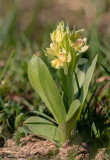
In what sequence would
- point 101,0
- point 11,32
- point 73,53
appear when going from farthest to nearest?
point 101,0 → point 11,32 → point 73,53

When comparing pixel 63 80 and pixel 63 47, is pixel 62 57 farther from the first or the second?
pixel 63 80

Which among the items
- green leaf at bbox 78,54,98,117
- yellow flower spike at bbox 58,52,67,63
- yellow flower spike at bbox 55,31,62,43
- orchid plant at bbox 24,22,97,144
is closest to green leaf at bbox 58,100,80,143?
orchid plant at bbox 24,22,97,144

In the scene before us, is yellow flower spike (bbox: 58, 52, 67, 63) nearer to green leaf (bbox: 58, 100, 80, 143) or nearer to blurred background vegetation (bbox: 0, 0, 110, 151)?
green leaf (bbox: 58, 100, 80, 143)

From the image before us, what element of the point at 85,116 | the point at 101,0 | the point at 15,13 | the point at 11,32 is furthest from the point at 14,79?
the point at 101,0

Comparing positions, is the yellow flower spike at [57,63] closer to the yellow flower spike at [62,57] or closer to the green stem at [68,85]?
the yellow flower spike at [62,57]

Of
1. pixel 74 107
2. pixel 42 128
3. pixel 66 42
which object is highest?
pixel 66 42

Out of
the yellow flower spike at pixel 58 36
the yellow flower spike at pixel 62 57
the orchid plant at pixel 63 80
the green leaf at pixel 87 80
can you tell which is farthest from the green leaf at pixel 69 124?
the yellow flower spike at pixel 58 36

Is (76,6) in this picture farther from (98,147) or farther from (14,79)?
(98,147)

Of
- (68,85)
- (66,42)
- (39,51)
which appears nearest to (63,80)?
(68,85)
